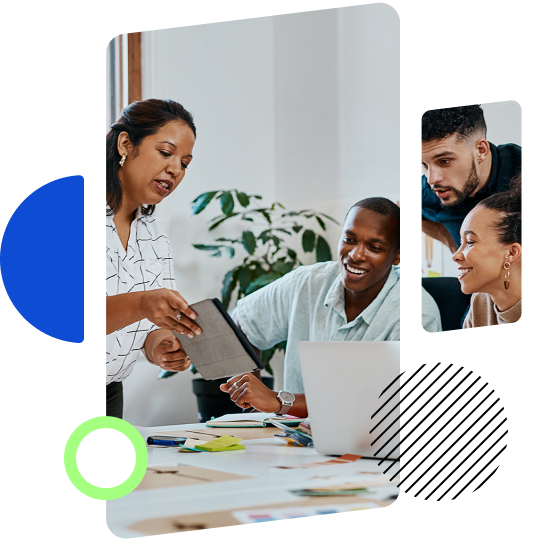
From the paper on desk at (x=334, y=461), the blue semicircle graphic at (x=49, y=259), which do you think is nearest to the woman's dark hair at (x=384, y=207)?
the paper on desk at (x=334, y=461)

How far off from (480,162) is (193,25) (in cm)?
97

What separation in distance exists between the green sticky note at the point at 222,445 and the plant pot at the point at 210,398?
0.05 metres

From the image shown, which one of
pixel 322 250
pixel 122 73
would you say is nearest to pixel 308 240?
pixel 322 250

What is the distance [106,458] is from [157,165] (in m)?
0.53

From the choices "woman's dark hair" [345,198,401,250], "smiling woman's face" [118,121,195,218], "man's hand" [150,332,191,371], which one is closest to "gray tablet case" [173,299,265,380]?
"man's hand" [150,332,191,371]

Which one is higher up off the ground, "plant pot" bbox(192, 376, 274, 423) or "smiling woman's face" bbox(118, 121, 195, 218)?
"smiling woman's face" bbox(118, 121, 195, 218)

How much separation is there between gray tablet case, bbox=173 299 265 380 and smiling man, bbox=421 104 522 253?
0.75 m

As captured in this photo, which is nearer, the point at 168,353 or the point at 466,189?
the point at 168,353

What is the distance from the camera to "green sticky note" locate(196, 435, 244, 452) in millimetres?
1596

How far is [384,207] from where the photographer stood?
161 centimetres

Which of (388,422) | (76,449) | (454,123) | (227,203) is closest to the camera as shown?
(76,449)

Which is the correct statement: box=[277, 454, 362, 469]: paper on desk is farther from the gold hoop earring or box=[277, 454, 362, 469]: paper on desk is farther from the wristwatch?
the gold hoop earring

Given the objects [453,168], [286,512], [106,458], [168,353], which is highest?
[453,168]

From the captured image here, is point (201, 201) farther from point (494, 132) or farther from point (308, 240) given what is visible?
point (494, 132)
